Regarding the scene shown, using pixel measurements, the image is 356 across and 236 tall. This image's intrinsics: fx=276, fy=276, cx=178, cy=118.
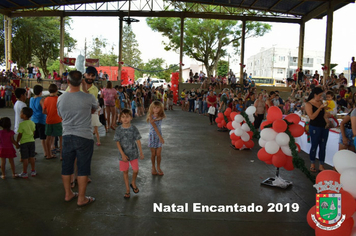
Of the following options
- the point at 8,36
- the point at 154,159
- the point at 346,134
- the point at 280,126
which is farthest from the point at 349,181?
the point at 8,36

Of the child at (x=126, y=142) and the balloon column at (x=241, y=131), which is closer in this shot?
the child at (x=126, y=142)

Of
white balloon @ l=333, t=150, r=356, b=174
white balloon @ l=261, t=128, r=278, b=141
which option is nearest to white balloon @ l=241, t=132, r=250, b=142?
white balloon @ l=261, t=128, r=278, b=141

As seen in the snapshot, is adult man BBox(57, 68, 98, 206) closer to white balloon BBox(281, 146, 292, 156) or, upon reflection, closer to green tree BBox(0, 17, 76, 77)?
white balloon BBox(281, 146, 292, 156)

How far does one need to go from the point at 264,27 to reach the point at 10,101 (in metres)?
26.4

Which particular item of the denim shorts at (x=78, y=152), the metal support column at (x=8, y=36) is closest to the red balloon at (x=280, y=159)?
the denim shorts at (x=78, y=152)

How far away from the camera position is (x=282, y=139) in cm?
462

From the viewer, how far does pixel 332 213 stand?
2.57 meters

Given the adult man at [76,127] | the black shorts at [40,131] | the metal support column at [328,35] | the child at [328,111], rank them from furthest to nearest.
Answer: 1. the metal support column at [328,35]
2. the black shorts at [40,131]
3. the child at [328,111]
4. the adult man at [76,127]

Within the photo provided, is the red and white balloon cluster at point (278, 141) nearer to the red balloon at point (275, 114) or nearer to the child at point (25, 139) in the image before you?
the red balloon at point (275, 114)

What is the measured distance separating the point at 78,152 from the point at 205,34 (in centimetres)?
3026

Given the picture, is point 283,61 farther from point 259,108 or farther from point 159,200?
point 159,200

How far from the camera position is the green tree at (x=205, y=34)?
31.2 meters

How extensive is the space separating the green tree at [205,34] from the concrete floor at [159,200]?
27.3m

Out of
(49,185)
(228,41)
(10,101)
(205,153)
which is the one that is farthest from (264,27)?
(49,185)
